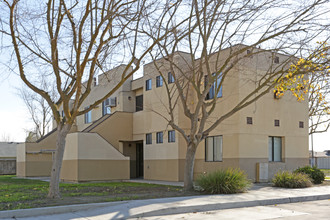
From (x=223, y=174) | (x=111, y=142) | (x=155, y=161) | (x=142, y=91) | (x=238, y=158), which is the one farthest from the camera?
(x=142, y=91)

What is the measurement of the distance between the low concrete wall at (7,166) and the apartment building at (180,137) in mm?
15798

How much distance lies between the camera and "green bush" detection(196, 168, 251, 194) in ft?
50.6

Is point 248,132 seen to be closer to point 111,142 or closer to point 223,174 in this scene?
point 223,174

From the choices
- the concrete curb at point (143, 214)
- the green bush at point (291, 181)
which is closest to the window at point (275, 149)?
the green bush at point (291, 181)

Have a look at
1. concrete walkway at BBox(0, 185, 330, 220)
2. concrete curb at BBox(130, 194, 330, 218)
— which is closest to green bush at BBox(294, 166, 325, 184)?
concrete curb at BBox(130, 194, 330, 218)

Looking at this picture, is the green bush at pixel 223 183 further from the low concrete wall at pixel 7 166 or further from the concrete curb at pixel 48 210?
the low concrete wall at pixel 7 166

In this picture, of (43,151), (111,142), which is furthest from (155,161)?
(43,151)

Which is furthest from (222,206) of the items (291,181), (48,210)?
(291,181)

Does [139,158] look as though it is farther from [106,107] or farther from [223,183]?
[223,183]

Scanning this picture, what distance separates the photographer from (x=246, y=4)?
48.6 feet

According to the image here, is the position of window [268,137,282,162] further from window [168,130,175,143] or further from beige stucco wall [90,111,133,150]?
beige stucco wall [90,111,133,150]

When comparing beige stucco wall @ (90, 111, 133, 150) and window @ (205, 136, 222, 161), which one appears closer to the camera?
window @ (205, 136, 222, 161)

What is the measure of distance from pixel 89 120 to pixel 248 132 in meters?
18.2

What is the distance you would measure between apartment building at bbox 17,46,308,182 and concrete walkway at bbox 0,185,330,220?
248 inches
